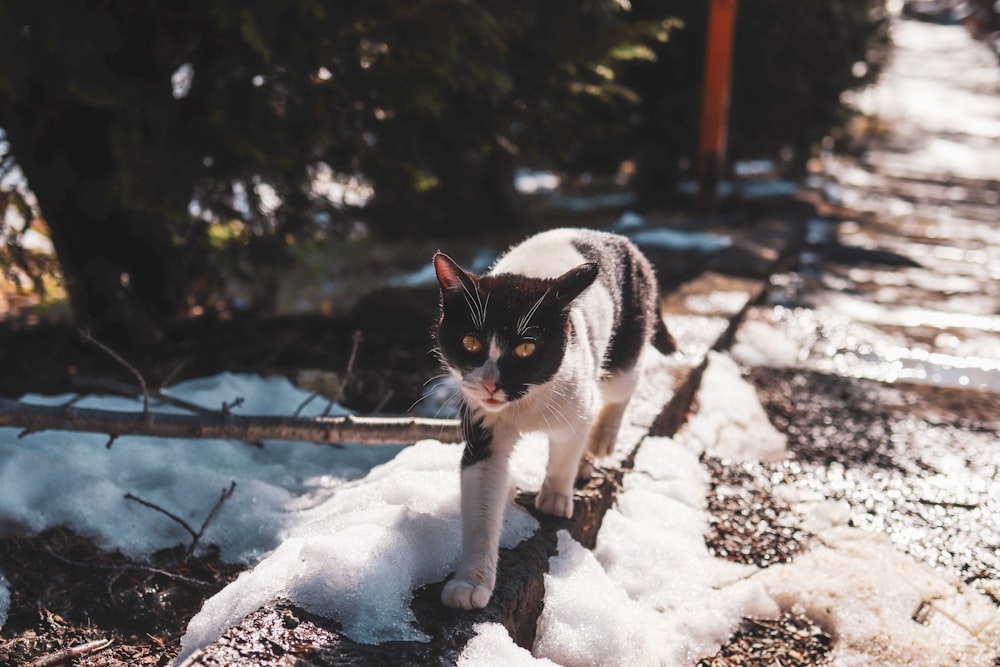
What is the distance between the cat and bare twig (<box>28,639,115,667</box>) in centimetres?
84

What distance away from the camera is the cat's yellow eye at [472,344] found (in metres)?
2.09

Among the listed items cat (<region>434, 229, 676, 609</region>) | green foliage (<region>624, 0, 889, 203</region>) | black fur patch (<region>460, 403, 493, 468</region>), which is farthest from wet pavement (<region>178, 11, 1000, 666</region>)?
green foliage (<region>624, 0, 889, 203</region>)

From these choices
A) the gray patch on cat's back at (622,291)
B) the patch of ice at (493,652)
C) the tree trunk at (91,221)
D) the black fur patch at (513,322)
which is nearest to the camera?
the patch of ice at (493,652)

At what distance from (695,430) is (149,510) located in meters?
2.23

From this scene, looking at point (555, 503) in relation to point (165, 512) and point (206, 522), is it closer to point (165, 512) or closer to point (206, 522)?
point (206, 522)

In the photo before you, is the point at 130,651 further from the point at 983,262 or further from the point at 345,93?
the point at 983,262

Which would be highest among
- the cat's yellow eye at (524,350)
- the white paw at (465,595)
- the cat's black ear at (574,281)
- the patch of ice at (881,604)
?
the cat's black ear at (574,281)

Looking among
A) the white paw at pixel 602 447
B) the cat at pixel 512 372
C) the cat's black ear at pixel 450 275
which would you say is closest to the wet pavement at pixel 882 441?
the white paw at pixel 602 447

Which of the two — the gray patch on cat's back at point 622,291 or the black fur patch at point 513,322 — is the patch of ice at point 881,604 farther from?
the black fur patch at point 513,322

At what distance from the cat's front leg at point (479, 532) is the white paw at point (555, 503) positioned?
0.32m

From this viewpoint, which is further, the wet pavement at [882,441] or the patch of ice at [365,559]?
the wet pavement at [882,441]

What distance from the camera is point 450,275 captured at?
216 centimetres

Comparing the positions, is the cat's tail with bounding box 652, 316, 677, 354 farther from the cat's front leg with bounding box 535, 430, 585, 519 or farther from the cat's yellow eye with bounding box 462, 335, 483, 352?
the cat's yellow eye with bounding box 462, 335, 483, 352

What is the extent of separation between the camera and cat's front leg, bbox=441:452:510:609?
1868mm
